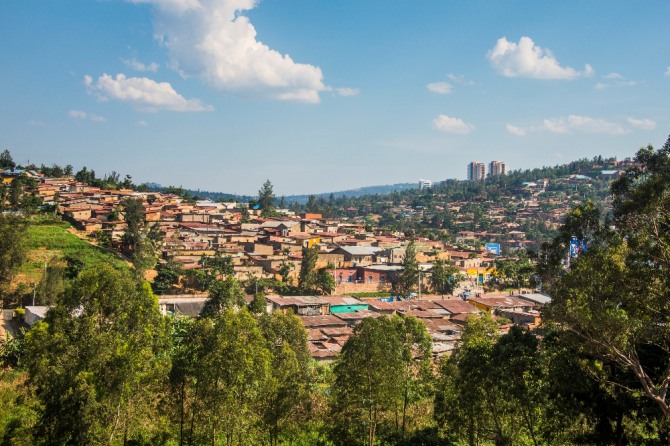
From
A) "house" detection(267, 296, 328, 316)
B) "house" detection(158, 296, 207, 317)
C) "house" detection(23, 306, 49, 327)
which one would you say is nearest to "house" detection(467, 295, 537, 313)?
"house" detection(267, 296, 328, 316)

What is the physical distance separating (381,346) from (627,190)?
7248 millimetres

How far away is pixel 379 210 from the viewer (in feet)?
387

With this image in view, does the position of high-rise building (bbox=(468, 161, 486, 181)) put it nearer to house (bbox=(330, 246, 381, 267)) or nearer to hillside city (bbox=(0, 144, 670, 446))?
hillside city (bbox=(0, 144, 670, 446))

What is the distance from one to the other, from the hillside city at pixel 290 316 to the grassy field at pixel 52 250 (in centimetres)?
19

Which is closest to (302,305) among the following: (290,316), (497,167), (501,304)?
(501,304)

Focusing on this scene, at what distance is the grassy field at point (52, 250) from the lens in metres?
31.9

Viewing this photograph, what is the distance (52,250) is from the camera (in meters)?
35.5

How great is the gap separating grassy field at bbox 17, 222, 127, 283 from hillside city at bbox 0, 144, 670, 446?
0.19m

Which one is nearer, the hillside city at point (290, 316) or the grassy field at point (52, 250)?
the hillside city at point (290, 316)

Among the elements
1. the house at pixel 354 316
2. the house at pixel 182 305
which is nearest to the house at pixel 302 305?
the house at pixel 354 316

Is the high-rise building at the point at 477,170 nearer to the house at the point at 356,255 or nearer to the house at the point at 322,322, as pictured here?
the house at the point at 356,255

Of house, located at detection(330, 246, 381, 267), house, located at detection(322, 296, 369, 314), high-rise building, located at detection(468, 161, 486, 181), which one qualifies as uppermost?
high-rise building, located at detection(468, 161, 486, 181)

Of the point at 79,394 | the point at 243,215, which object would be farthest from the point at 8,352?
the point at 243,215

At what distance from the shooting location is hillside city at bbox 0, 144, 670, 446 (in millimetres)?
10305
